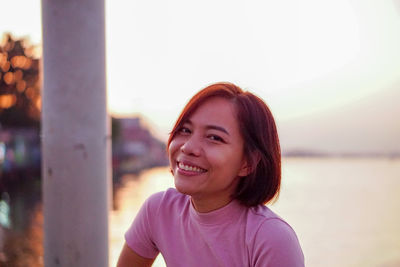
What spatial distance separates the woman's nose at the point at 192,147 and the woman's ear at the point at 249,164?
179 millimetres

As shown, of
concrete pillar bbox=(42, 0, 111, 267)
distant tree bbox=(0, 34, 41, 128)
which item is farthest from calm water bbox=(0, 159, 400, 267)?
distant tree bbox=(0, 34, 41, 128)

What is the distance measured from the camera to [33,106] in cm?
3722

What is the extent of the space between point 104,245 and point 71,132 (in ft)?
1.94

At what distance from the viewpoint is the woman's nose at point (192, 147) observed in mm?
1531

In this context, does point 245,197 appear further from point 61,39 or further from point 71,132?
point 61,39

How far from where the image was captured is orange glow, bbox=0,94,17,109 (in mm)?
36031

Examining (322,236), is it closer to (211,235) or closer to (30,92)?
(211,235)

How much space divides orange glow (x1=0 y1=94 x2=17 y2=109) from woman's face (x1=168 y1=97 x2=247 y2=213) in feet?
122

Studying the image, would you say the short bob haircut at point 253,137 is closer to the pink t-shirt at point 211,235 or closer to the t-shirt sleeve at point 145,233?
the pink t-shirt at point 211,235

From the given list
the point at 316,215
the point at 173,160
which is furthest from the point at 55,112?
the point at 316,215

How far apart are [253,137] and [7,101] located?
38.3m

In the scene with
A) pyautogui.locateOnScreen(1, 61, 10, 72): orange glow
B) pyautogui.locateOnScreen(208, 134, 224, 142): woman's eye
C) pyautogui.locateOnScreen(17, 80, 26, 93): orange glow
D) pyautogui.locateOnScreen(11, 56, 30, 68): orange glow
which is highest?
pyautogui.locateOnScreen(208, 134, 224, 142): woman's eye

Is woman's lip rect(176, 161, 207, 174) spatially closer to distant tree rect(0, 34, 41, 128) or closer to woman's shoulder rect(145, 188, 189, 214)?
woman's shoulder rect(145, 188, 189, 214)

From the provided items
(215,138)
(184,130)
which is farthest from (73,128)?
(215,138)
